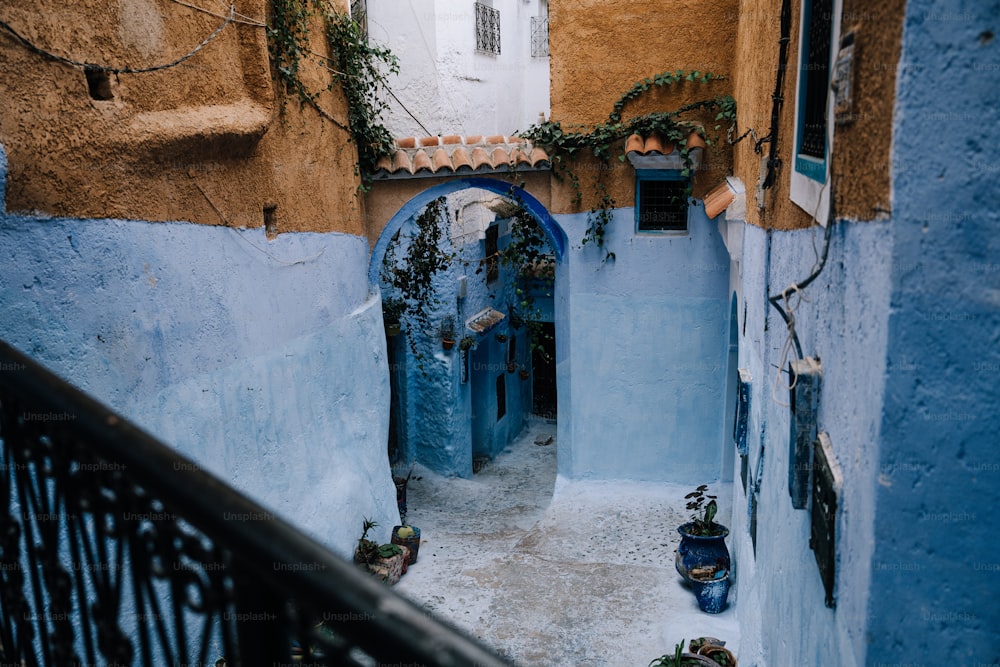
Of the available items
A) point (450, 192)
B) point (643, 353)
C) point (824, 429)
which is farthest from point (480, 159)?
point (824, 429)

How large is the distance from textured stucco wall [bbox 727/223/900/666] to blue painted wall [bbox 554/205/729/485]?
3564 millimetres

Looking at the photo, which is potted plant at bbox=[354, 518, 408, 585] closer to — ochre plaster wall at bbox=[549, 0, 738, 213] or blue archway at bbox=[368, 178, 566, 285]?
blue archway at bbox=[368, 178, 566, 285]

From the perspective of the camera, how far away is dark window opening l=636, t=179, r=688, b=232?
30.2 feet

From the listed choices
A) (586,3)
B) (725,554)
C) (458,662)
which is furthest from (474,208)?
(458,662)

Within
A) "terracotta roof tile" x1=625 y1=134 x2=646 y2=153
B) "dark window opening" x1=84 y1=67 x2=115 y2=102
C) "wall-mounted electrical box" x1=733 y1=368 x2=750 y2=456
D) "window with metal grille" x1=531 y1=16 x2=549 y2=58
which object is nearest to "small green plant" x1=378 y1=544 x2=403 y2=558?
"wall-mounted electrical box" x1=733 y1=368 x2=750 y2=456

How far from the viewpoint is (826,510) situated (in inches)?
111

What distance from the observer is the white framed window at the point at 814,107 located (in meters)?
2.97

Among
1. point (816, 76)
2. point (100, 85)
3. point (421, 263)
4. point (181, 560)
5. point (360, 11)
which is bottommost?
point (421, 263)

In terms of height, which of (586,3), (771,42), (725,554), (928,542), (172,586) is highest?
(586,3)

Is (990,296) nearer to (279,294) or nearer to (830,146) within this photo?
(830,146)

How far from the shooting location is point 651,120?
28.6 feet

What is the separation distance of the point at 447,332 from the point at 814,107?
9.25 metres

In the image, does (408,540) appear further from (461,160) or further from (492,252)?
(492,252)

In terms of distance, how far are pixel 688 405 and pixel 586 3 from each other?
4.86 m
